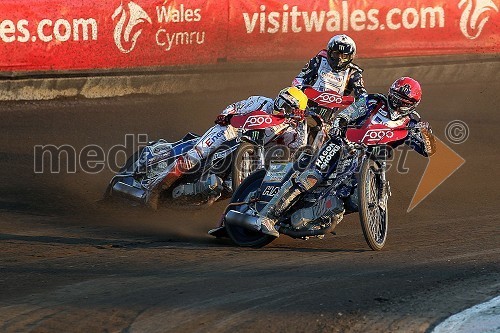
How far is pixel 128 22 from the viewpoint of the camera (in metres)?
19.7

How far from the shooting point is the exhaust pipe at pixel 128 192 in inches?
483

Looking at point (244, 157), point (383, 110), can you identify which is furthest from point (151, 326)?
point (244, 157)

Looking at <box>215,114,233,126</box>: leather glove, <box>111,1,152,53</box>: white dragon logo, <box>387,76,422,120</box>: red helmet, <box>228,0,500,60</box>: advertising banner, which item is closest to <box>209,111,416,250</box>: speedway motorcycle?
<box>387,76,422,120</box>: red helmet

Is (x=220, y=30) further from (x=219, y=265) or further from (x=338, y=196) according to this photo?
(x=219, y=265)

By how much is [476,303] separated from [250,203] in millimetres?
3259

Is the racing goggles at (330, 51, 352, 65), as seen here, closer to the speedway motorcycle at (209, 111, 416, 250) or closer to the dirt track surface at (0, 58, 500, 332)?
the dirt track surface at (0, 58, 500, 332)

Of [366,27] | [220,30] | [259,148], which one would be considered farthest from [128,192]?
[366,27]

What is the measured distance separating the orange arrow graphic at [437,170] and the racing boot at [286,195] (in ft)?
6.16

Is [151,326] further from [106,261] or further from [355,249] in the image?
[355,249]

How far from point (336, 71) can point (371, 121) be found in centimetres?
365

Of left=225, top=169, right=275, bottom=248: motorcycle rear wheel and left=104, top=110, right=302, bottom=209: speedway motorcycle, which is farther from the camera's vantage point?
left=104, top=110, right=302, bottom=209: speedway motorcycle

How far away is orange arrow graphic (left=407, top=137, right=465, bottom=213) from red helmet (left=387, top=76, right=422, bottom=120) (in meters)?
1.35

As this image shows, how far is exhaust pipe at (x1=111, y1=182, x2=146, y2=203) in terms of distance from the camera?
40.3 ft

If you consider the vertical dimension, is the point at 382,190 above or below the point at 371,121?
below
